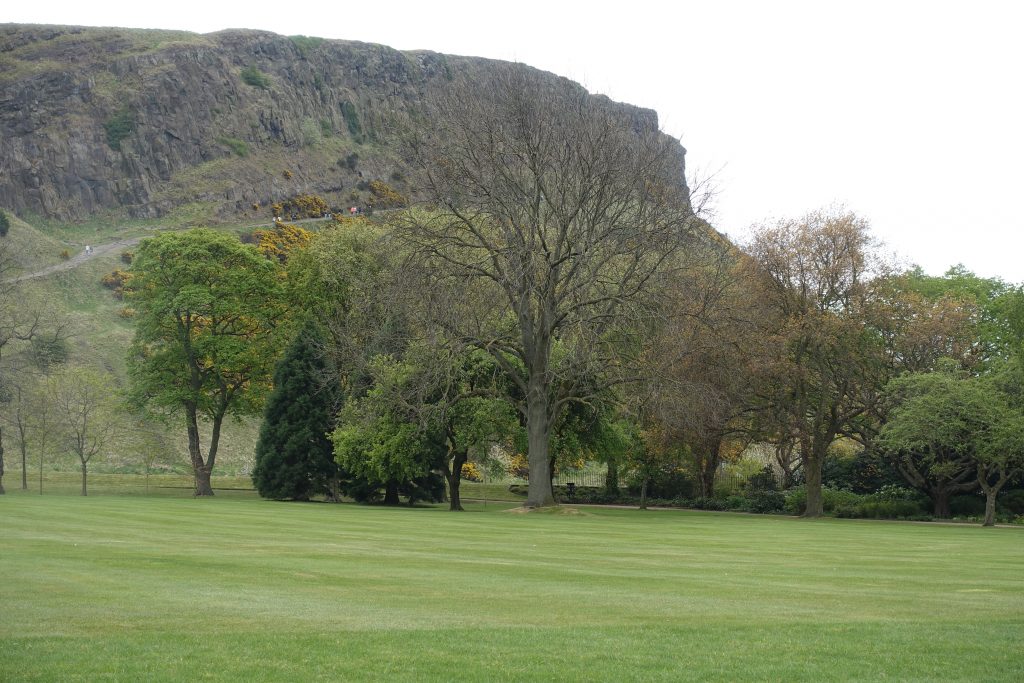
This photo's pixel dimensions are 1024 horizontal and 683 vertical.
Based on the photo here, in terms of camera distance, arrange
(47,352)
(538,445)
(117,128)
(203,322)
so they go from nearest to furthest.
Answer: (538,445) → (203,322) → (47,352) → (117,128)

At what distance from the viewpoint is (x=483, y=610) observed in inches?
513

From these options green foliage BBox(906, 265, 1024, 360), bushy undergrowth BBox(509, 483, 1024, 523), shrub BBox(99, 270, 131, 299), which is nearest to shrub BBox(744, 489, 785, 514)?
bushy undergrowth BBox(509, 483, 1024, 523)

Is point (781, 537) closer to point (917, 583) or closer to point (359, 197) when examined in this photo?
point (917, 583)

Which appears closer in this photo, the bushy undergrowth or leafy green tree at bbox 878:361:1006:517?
leafy green tree at bbox 878:361:1006:517

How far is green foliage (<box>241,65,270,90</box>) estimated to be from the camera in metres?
189

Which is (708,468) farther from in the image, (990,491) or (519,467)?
(990,491)

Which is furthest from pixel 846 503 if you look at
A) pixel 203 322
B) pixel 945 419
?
pixel 203 322

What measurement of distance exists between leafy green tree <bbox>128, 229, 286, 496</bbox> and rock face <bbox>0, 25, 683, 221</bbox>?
275 ft

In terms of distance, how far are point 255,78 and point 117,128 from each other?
3673cm

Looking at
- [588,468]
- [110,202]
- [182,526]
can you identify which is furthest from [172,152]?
[182,526]

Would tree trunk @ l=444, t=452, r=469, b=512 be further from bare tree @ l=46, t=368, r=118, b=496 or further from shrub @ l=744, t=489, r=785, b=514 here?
bare tree @ l=46, t=368, r=118, b=496

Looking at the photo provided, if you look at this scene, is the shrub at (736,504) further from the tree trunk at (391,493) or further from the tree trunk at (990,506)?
the tree trunk at (391,493)

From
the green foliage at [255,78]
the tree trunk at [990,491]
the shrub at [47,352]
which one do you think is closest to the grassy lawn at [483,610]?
the tree trunk at [990,491]

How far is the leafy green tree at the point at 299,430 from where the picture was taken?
51750 millimetres
